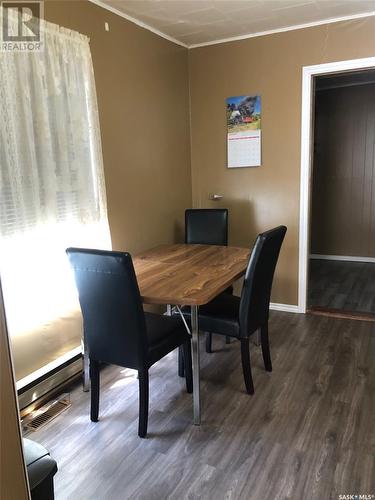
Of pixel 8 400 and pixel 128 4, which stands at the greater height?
pixel 128 4

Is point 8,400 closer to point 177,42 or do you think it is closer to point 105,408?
point 105,408

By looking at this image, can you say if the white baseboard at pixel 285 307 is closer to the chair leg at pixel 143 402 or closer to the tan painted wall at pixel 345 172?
the chair leg at pixel 143 402

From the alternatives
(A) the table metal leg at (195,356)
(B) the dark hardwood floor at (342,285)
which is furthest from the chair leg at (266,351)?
(B) the dark hardwood floor at (342,285)

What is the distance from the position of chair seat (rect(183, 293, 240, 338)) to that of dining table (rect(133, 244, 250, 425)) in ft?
0.57

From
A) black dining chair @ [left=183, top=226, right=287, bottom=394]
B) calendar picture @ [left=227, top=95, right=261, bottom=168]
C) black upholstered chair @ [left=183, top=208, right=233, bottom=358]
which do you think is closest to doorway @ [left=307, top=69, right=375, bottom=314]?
calendar picture @ [left=227, top=95, right=261, bottom=168]

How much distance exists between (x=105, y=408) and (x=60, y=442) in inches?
13.3

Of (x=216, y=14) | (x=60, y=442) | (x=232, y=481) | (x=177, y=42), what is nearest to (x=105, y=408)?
(x=60, y=442)

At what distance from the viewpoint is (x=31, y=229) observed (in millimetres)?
2260

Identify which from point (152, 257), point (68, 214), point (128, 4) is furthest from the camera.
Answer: point (152, 257)

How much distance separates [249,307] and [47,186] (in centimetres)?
137

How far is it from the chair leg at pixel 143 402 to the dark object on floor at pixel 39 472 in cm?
71

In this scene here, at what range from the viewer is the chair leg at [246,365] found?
238 cm

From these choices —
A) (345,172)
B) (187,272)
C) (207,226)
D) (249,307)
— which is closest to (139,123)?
(207,226)

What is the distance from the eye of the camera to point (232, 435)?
2.09 metres
